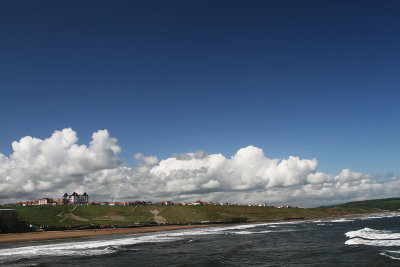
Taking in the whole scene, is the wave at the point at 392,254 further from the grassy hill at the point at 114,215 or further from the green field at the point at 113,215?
the grassy hill at the point at 114,215

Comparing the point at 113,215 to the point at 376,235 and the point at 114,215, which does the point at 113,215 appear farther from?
the point at 376,235

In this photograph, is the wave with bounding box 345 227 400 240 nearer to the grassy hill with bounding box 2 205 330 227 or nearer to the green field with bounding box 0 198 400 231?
the green field with bounding box 0 198 400 231

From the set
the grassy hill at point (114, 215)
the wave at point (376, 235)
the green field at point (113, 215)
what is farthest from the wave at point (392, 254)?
the grassy hill at point (114, 215)

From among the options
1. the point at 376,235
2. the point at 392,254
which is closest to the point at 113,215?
the point at 376,235

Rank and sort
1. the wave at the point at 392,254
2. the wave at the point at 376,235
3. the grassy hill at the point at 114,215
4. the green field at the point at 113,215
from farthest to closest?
1. the grassy hill at the point at 114,215
2. the green field at the point at 113,215
3. the wave at the point at 376,235
4. the wave at the point at 392,254

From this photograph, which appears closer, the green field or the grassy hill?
the green field

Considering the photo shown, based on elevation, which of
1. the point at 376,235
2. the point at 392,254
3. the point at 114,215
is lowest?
the point at 376,235

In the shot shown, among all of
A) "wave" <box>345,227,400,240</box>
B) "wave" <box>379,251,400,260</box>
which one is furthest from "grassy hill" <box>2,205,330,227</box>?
"wave" <box>379,251,400,260</box>

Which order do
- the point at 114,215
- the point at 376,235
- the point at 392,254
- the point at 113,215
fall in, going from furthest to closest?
the point at 114,215
the point at 113,215
the point at 376,235
the point at 392,254

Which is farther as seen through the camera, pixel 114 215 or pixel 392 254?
pixel 114 215

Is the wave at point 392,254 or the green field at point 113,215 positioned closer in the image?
the wave at point 392,254

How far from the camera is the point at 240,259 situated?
3638 centimetres

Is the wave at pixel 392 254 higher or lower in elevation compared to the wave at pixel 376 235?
higher

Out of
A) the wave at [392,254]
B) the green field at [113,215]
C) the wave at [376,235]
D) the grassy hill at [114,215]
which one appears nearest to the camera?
the wave at [392,254]
